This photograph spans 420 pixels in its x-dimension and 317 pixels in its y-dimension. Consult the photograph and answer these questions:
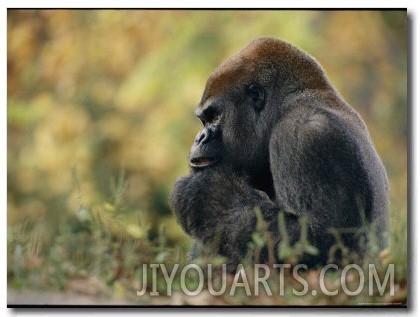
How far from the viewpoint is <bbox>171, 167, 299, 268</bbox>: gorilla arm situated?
3.48 metres

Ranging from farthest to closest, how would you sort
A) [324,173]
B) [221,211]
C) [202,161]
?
[202,161] < [221,211] < [324,173]

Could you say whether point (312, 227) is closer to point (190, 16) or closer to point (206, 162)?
point (206, 162)

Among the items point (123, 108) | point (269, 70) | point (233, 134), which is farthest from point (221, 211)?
point (123, 108)

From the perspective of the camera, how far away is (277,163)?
345cm

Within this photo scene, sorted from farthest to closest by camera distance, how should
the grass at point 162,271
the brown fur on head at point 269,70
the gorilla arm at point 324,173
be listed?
the brown fur on head at point 269,70 → the grass at point 162,271 → the gorilla arm at point 324,173

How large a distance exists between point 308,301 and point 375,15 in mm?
1268

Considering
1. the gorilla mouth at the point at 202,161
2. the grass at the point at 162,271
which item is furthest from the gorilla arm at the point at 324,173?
the gorilla mouth at the point at 202,161

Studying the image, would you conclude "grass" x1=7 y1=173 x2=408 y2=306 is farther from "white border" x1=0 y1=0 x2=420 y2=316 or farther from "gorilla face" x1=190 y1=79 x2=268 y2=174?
"gorilla face" x1=190 y1=79 x2=268 y2=174

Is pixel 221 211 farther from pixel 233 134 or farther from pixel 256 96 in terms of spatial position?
pixel 256 96

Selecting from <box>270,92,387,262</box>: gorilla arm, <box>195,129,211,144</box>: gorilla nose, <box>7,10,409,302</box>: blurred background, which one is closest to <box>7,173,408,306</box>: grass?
<box>7,10,409,302</box>: blurred background

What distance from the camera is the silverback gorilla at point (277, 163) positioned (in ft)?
11.2

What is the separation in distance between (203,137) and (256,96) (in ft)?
0.94

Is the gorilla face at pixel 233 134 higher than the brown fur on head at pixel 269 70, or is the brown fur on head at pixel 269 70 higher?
the brown fur on head at pixel 269 70
